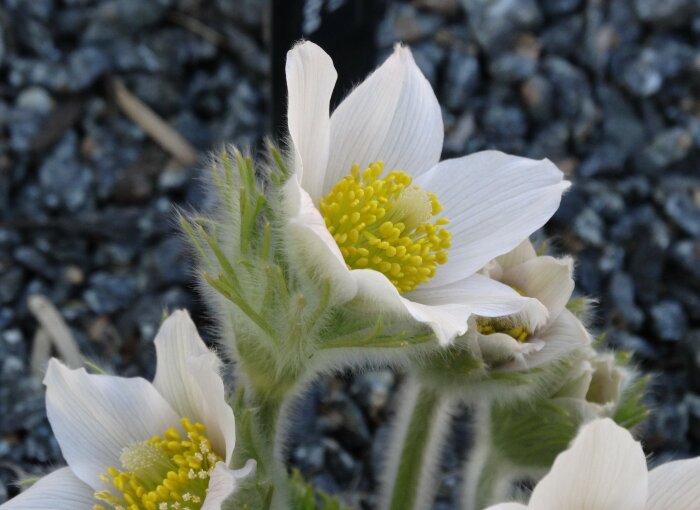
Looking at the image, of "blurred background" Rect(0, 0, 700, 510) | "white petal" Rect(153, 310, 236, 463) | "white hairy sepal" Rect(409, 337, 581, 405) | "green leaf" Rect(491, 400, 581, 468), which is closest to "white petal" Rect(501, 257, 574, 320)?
"white hairy sepal" Rect(409, 337, 581, 405)

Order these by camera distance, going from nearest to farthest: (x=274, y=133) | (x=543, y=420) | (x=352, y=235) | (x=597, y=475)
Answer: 1. (x=597, y=475)
2. (x=352, y=235)
3. (x=543, y=420)
4. (x=274, y=133)

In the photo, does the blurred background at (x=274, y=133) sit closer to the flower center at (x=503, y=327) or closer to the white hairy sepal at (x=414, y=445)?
the white hairy sepal at (x=414, y=445)

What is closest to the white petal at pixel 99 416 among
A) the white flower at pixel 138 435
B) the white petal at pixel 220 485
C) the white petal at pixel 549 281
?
the white flower at pixel 138 435

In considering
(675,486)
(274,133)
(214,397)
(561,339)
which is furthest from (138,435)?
(274,133)

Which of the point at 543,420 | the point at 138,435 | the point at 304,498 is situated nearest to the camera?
the point at 138,435

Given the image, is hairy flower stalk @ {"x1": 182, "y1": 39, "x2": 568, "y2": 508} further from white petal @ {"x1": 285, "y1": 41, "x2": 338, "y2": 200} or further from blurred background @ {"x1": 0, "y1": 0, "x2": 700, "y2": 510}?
blurred background @ {"x1": 0, "y1": 0, "x2": 700, "y2": 510}

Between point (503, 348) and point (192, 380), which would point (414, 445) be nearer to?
point (503, 348)

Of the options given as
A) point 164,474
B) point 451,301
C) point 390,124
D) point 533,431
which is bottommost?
point 533,431
